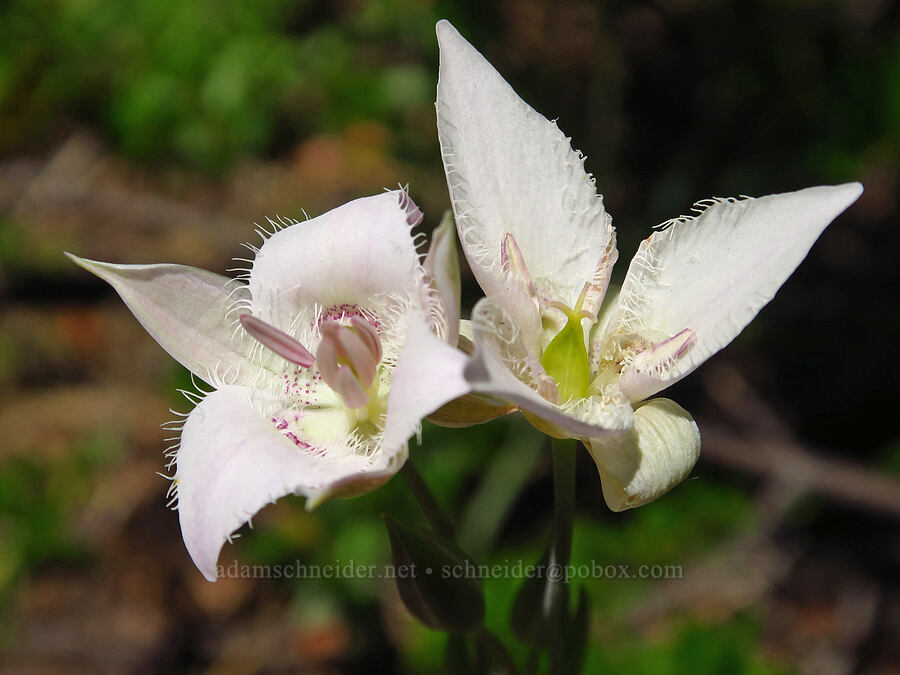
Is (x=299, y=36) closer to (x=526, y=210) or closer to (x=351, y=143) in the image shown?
(x=351, y=143)

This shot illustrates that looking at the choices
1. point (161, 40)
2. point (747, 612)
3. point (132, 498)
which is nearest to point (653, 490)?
point (747, 612)

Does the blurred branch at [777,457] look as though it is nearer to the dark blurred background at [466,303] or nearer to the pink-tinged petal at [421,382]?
the dark blurred background at [466,303]

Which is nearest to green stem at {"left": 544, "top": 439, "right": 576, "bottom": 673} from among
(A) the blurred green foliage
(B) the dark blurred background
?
(B) the dark blurred background

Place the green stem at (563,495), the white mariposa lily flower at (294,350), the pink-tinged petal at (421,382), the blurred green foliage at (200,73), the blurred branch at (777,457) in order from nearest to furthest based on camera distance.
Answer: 1. the pink-tinged petal at (421,382)
2. the white mariposa lily flower at (294,350)
3. the green stem at (563,495)
4. the blurred branch at (777,457)
5. the blurred green foliage at (200,73)

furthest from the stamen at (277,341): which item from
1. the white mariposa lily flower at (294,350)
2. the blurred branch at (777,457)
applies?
the blurred branch at (777,457)

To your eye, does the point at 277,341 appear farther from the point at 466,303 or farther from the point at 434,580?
the point at 466,303

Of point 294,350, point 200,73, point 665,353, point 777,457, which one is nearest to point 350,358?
point 294,350

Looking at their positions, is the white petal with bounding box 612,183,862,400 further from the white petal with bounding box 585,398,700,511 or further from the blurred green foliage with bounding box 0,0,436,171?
the blurred green foliage with bounding box 0,0,436,171
